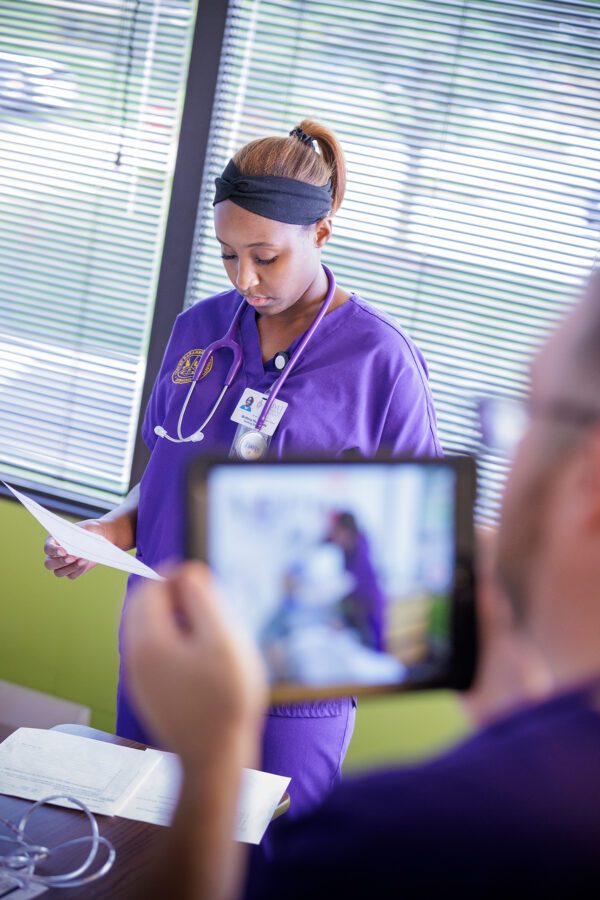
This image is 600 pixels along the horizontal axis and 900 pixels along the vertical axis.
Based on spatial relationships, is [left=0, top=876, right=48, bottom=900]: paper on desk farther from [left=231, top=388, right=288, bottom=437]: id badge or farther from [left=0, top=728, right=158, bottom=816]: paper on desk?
[left=231, top=388, right=288, bottom=437]: id badge

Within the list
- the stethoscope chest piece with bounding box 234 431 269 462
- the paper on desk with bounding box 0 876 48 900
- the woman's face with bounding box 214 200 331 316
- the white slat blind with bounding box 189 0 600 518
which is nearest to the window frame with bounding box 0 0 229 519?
the white slat blind with bounding box 189 0 600 518

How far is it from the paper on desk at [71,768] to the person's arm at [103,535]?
0.33 meters

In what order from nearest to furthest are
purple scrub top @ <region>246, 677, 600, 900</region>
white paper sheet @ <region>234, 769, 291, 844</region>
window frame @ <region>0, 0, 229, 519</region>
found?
purple scrub top @ <region>246, 677, 600, 900</region>, white paper sheet @ <region>234, 769, 291, 844</region>, window frame @ <region>0, 0, 229, 519</region>

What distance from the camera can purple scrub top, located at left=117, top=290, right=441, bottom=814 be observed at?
1.54 m

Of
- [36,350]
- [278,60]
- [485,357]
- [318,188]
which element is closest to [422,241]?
[485,357]

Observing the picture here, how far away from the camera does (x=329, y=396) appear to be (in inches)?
62.5

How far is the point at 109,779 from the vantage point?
1243 millimetres

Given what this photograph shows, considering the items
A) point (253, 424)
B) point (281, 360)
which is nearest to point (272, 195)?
point (281, 360)

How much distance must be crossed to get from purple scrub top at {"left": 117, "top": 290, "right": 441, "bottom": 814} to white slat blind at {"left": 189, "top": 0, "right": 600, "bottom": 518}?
70 centimetres

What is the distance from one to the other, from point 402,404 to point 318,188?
43 cm

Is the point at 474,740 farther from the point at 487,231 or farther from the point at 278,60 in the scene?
the point at 278,60

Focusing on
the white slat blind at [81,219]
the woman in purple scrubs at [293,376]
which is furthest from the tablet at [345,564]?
the white slat blind at [81,219]

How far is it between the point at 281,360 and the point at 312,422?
0.48ft

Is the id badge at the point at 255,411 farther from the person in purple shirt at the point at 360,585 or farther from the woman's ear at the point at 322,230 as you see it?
the person in purple shirt at the point at 360,585
